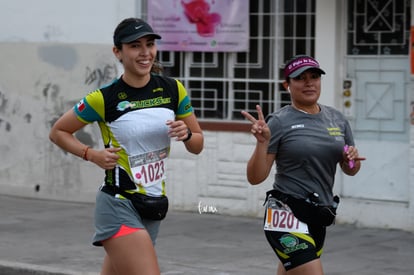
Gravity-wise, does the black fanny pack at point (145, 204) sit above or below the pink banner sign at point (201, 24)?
below

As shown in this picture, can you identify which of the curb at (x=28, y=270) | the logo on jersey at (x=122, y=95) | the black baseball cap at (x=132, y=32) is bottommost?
the curb at (x=28, y=270)

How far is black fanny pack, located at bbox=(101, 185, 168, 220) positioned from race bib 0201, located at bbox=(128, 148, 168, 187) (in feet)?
0.26

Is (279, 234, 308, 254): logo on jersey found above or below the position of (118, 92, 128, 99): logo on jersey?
below

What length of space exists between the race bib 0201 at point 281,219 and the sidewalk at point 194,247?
289 cm

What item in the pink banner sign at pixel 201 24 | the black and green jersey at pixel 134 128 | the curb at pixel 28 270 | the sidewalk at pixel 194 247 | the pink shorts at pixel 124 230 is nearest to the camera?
the pink shorts at pixel 124 230

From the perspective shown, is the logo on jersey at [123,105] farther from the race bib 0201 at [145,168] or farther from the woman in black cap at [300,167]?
the woman in black cap at [300,167]

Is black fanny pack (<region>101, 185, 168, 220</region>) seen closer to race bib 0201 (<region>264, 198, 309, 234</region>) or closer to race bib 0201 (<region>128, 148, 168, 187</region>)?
race bib 0201 (<region>128, 148, 168, 187</region>)

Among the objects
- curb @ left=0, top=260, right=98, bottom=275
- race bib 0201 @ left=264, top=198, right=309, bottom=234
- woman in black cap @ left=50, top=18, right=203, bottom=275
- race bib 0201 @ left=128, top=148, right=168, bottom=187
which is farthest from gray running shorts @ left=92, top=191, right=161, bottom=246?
curb @ left=0, top=260, right=98, bottom=275

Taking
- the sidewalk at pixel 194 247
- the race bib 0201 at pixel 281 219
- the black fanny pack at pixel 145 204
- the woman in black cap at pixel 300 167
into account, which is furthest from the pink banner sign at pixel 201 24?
the black fanny pack at pixel 145 204

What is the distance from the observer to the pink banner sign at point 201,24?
1248 centimetres

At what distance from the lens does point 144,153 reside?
5.96 meters

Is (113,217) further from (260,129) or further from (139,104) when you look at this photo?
(260,129)

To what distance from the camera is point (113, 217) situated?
590cm

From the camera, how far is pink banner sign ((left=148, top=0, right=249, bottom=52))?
12.5 metres
